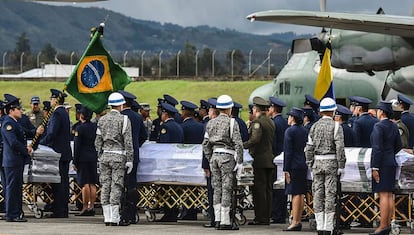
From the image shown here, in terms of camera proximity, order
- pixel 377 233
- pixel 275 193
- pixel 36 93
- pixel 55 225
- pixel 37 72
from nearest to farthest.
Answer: pixel 377 233
pixel 55 225
pixel 275 193
pixel 36 93
pixel 37 72

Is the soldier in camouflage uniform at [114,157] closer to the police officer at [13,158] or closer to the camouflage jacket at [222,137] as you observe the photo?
the camouflage jacket at [222,137]

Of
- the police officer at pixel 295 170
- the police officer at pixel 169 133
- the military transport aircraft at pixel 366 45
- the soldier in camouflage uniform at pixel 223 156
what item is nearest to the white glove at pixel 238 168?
the soldier in camouflage uniform at pixel 223 156

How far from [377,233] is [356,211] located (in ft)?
4.69

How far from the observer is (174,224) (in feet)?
57.5

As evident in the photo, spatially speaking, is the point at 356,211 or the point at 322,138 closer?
the point at 322,138

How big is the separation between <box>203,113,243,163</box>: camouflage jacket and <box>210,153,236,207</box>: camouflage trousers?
13 cm

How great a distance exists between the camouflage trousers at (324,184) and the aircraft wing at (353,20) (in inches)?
309

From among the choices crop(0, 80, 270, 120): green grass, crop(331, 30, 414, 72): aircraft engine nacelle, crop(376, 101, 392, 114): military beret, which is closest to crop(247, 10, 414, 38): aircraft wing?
crop(331, 30, 414, 72): aircraft engine nacelle

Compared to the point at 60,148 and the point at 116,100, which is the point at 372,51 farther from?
the point at 116,100

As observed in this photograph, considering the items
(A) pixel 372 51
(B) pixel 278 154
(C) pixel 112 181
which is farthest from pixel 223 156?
(A) pixel 372 51

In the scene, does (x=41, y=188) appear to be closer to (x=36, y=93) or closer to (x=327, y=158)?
(x=327, y=158)

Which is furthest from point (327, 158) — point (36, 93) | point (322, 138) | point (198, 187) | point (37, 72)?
point (37, 72)

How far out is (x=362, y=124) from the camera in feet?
57.1

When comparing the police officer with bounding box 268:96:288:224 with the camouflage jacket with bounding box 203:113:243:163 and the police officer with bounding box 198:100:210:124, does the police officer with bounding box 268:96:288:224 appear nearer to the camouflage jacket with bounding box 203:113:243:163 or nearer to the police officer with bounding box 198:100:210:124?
the camouflage jacket with bounding box 203:113:243:163
